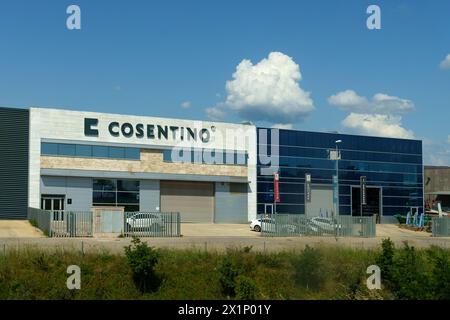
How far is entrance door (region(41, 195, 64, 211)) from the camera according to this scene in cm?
5056

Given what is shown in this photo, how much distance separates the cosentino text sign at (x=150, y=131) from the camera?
53.2 m

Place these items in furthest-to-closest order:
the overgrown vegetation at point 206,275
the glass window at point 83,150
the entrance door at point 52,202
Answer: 1. the glass window at point 83,150
2. the entrance door at point 52,202
3. the overgrown vegetation at point 206,275

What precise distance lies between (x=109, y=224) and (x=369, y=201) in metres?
36.6

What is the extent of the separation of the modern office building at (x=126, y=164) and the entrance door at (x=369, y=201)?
42.2ft

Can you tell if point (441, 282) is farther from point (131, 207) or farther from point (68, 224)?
point (131, 207)

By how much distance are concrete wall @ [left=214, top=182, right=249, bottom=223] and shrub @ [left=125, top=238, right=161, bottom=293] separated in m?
37.9

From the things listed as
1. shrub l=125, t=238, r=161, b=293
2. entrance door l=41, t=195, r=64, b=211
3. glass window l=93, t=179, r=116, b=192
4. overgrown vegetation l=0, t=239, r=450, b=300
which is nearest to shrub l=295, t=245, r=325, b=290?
overgrown vegetation l=0, t=239, r=450, b=300

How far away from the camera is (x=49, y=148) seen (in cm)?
5122

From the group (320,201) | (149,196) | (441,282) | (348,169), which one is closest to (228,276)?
(441,282)

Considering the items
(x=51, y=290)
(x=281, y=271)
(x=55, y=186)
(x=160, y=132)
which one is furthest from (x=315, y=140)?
(x=51, y=290)

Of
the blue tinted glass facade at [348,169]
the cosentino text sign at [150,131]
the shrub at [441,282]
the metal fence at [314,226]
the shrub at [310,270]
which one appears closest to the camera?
the shrub at [441,282]

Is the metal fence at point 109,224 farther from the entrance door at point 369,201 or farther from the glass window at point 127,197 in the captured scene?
the entrance door at point 369,201

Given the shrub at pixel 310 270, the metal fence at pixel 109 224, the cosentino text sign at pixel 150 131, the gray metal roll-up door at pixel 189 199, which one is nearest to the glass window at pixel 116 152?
the cosentino text sign at pixel 150 131

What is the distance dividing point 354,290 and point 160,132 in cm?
3897
